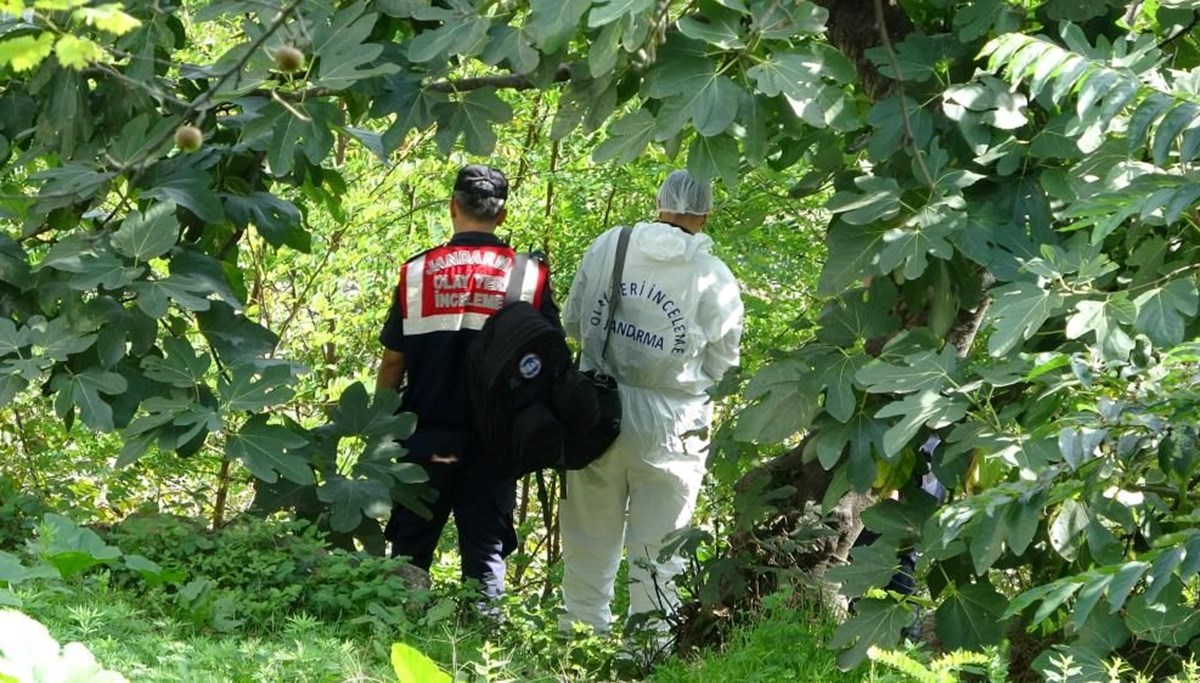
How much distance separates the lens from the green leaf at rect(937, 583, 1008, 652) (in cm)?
455

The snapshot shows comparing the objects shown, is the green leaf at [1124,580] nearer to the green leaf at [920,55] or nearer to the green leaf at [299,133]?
the green leaf at [920,55]

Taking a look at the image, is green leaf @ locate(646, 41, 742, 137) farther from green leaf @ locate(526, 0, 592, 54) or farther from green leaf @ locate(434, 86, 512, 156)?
green leaf @ locate(434, 86, 512, 156)

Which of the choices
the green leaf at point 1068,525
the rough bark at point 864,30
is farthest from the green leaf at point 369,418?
the green leaf at point 1068,525

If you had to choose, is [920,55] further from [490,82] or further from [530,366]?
[530,366]

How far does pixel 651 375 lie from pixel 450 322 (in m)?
0.82

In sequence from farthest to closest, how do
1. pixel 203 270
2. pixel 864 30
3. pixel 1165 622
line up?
pixel 203 270
pixel 864 30
pixel 1165 622

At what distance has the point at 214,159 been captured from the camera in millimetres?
5664

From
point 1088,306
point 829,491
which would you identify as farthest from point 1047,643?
point 1088,306

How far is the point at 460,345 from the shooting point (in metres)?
6.23

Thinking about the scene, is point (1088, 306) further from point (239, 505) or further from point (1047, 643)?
point (239, 505)

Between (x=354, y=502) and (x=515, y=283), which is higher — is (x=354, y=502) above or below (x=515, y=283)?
below

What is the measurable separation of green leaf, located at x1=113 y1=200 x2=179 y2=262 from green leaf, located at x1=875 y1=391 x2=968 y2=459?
2.45m

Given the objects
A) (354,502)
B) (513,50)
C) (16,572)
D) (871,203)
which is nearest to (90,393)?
(354,502)

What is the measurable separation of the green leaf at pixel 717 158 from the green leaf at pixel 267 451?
1.75 meters
